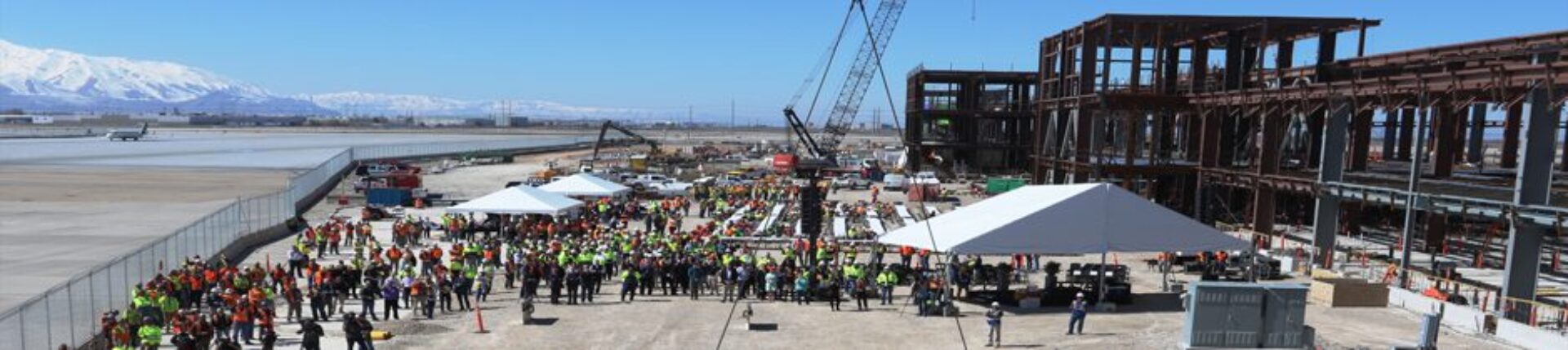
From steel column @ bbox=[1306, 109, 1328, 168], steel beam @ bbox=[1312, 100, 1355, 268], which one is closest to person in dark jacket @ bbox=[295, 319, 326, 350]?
steel beam @ bbox=[1312, 100, 1355, 268]

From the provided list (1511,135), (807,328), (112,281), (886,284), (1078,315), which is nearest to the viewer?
(1078,315)

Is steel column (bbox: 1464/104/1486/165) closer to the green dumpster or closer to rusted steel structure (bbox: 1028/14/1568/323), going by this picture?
rusted steel structure (bbox: 1028/14/1568/323)

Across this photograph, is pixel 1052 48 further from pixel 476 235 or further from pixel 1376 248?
pixel 476 235

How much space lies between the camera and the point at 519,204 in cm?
3253

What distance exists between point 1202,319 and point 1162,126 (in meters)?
46.9

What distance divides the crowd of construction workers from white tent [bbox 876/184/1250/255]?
1.39 meters

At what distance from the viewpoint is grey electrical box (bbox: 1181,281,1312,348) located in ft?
52.0

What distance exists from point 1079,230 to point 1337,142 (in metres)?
15.1

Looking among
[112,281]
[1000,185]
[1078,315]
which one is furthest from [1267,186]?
[112,281]

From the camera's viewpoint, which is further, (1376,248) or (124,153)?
(124,153)

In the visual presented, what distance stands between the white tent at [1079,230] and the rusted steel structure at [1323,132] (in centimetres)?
639

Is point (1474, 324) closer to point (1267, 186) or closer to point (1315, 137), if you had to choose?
point (1267, 186)

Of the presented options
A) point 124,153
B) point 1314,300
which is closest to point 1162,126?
point 1314,300

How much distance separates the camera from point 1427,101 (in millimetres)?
26766
